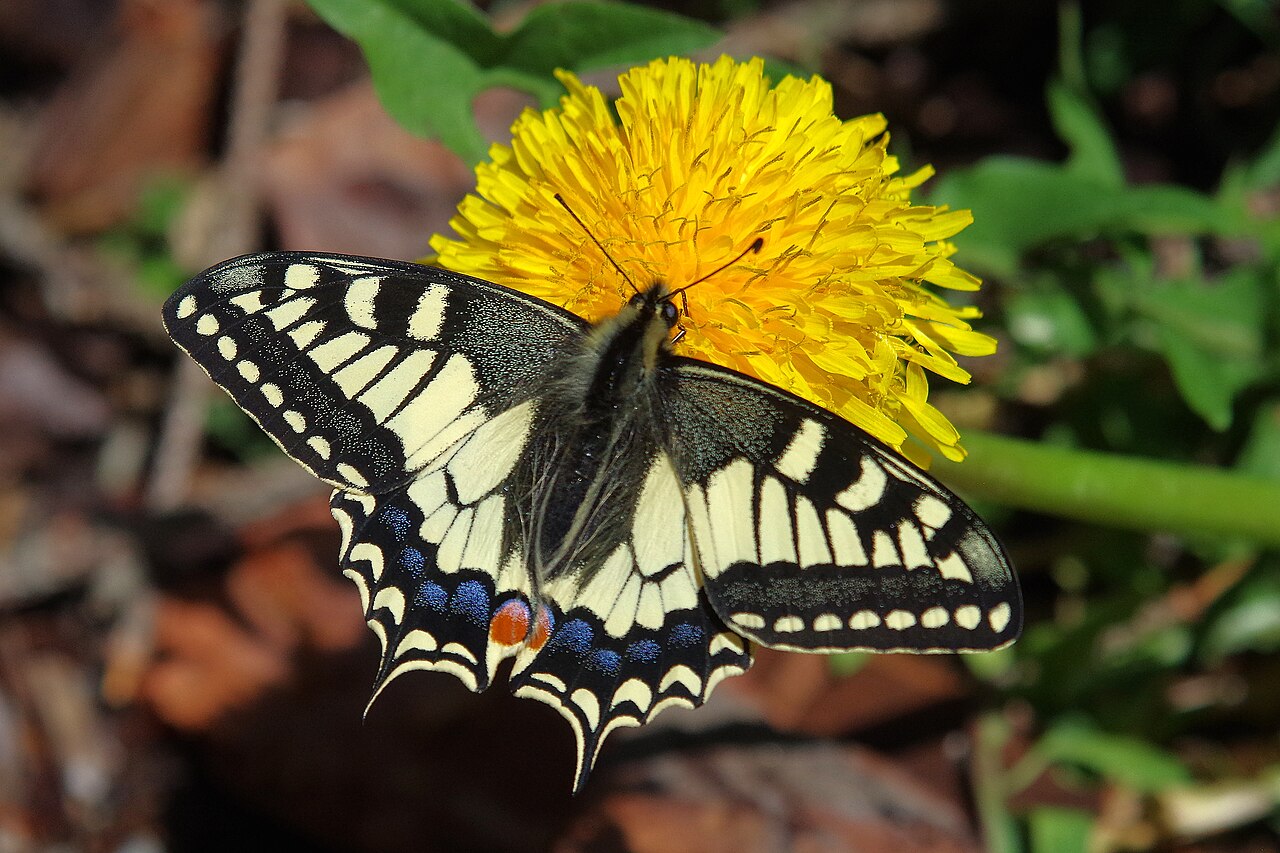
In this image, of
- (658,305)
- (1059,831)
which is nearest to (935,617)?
(658,305)

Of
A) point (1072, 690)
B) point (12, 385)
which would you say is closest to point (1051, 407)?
point (1072, 690)

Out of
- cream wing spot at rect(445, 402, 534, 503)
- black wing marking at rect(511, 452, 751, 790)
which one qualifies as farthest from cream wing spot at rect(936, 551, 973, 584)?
cream wing spot at rect(445, 402, 534, 503)

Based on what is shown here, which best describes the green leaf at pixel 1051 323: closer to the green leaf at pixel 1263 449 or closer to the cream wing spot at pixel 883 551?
the green leaf at pixel 1263 449

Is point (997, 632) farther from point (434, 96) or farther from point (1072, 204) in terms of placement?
point (434, 96)

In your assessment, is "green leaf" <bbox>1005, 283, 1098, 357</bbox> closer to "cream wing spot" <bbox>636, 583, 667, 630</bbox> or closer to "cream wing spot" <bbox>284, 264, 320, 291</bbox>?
"cream wing spot" <bbox>636, 583, 667, 630</bbox>

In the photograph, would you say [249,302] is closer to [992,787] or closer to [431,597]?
[431,597]

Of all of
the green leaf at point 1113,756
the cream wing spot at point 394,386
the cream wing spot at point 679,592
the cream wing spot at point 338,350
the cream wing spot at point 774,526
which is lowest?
the green leaf at point 1113,756

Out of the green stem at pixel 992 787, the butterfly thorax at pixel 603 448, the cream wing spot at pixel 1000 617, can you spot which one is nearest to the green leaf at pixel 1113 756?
the green stem at pixel 992 787

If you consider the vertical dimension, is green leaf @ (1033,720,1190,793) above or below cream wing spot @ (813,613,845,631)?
below
